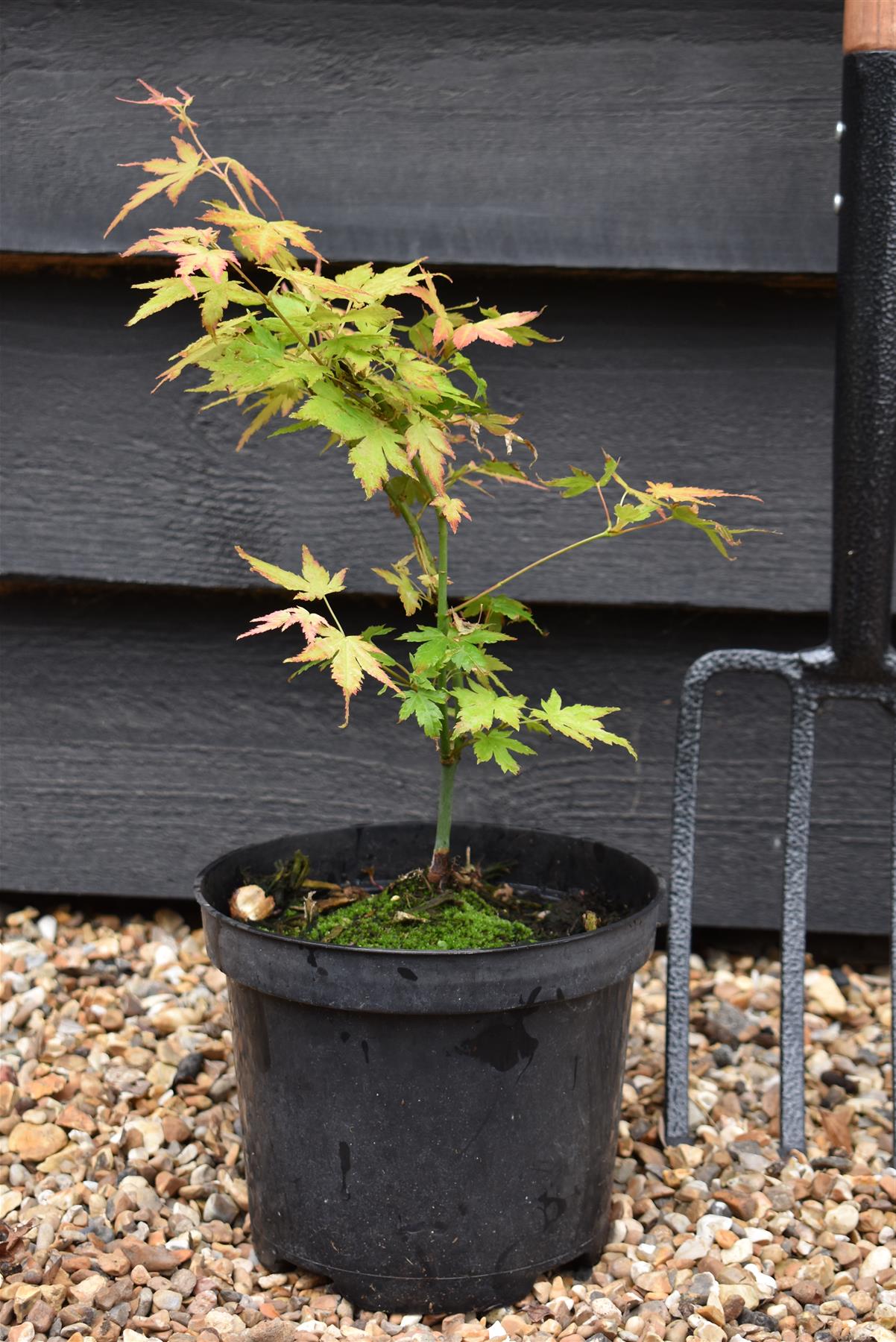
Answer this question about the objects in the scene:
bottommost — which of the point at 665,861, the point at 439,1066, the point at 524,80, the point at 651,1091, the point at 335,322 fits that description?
the point at 651,1091

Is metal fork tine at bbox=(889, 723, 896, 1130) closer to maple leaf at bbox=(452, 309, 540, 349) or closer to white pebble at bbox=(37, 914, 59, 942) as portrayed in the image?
maple leaf at bbox=(452, 309, 540, 349)

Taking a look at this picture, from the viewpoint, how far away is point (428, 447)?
0.98 metres

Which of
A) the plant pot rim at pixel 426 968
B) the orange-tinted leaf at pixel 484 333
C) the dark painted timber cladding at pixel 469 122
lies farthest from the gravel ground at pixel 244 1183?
the dark painted timber cladding at pixel 469 122

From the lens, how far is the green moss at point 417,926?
3.58ft

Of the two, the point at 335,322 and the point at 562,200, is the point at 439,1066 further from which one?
the point at 562,200

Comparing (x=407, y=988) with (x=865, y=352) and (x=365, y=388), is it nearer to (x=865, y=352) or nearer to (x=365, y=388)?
(x=365, y=388)

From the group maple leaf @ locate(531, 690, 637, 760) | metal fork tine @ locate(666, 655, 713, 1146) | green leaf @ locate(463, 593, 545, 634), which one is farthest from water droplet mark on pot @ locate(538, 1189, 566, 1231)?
green leaf @ locate(463, 593, 545, 634)

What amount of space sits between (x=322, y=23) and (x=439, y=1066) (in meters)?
1.23

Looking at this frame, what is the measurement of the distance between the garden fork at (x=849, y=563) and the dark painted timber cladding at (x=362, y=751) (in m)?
0.27

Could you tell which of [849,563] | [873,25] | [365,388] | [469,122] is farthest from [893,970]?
[469,122]

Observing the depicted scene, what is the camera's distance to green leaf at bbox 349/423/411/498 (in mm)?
948

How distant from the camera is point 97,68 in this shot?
150 centimetres

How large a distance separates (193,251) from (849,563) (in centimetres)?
80

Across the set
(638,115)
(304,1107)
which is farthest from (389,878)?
(638,115)
